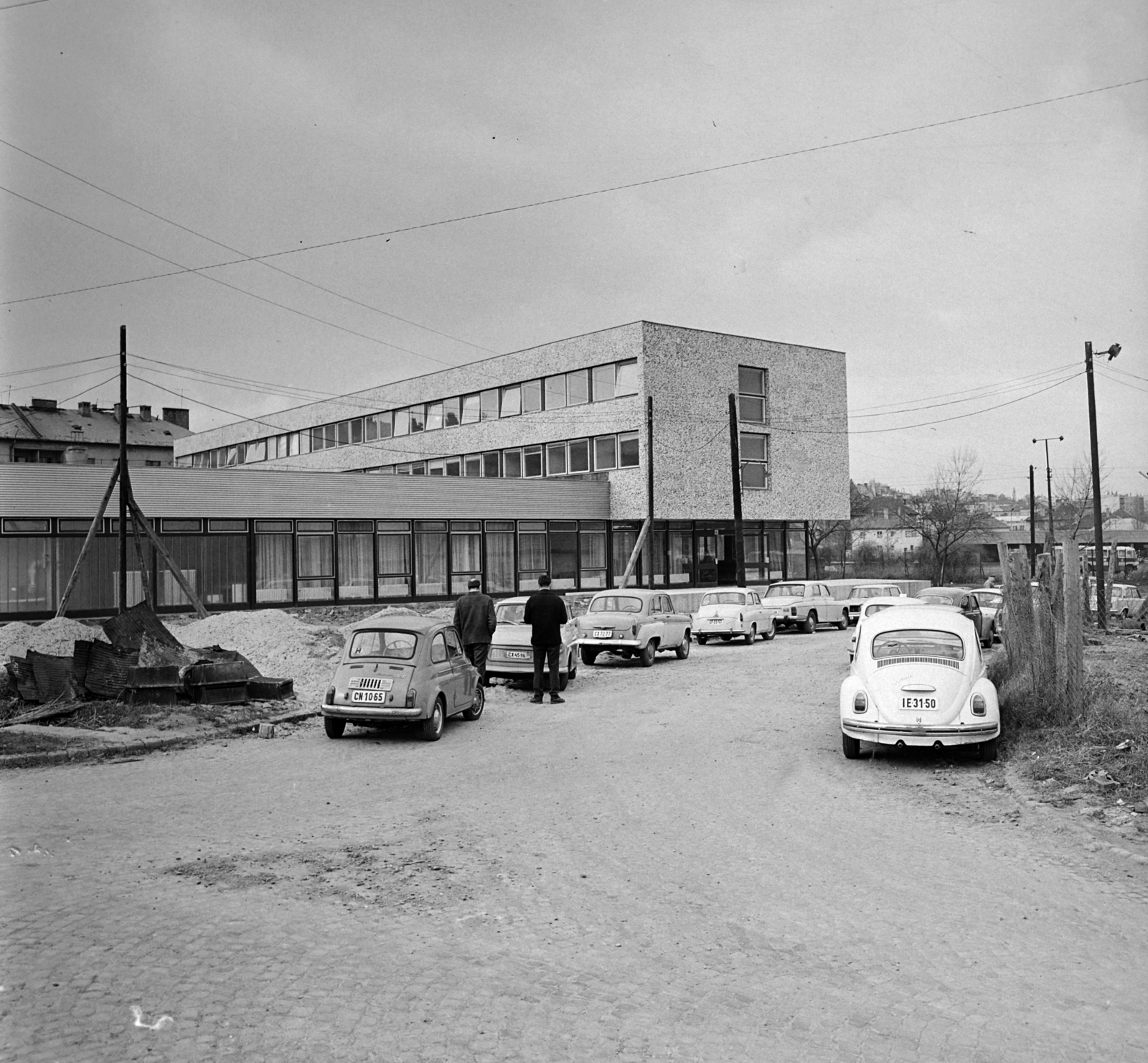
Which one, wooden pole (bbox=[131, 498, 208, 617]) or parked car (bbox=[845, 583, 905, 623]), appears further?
parked car (bbox=[845, 583, 905, 623])

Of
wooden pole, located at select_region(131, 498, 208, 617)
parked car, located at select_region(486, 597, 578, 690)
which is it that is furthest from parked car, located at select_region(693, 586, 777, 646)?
wooden pole, located at select_region(131, 498, 208, 617)

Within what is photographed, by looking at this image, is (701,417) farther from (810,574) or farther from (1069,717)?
(1069,717)

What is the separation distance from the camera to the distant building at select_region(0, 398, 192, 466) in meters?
65.9

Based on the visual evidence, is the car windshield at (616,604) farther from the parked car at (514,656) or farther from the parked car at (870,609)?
the parked car at (870,609)

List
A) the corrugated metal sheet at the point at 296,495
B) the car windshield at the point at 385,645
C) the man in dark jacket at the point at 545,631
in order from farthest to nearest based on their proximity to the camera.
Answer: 1. the corrugated metal sheet at the point at 296,495
2. the man in dark jacket at the point at 545,631
3. the car windshield at the point at 385,645

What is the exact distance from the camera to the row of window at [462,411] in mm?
45656

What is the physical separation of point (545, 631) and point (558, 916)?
37.2 ft

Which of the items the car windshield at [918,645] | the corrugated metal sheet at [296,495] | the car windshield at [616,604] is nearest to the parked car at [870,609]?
the car windshield at [918,645]

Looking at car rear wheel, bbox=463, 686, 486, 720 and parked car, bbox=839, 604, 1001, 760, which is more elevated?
parked car, bbox=839, 604, 1001, 760

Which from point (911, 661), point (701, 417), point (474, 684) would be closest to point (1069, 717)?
point (911, 661)

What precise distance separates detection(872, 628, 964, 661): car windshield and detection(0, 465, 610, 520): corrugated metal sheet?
25.1 meters

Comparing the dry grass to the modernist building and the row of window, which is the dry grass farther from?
the row of window

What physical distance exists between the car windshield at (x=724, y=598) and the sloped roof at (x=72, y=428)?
168 ft

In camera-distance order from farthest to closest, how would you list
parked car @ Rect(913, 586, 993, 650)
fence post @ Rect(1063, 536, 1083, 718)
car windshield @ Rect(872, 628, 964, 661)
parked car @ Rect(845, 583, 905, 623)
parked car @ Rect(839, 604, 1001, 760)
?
parked car @ Rect(845, 583, 905, 623)
parked car @ Rect(913, 586, 993, 650)
car windshield @ Rect(872, 628, 964, 661)
fence post @ Rect(1063, 536, 1083, 718)
parked car @ Rect(839, 604, 1001, 760)
